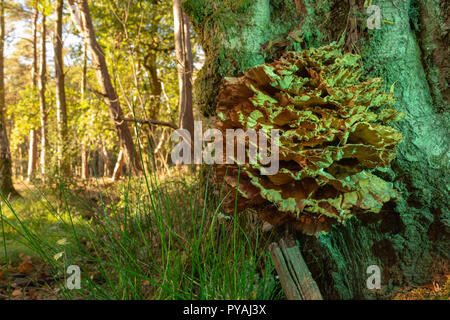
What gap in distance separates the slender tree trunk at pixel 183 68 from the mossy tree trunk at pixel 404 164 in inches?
133

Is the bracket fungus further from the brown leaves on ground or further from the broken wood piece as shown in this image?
the brown leaves on ground

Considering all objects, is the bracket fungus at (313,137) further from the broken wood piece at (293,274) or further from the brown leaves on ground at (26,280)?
the brown leaves on ground at (26,280)

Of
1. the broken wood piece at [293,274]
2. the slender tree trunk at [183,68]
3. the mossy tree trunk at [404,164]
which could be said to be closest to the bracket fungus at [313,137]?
the broken wood piece at [293,274]

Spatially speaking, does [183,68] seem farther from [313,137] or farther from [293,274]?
[293,274]

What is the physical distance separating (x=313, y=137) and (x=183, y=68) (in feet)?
13.4

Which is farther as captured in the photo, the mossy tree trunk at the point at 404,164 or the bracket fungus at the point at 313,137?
the mossy tree trunk at the point at 404,164

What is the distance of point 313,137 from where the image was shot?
111cm

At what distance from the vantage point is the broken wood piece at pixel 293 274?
116cm

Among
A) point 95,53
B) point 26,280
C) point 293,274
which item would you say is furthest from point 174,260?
point 95,53

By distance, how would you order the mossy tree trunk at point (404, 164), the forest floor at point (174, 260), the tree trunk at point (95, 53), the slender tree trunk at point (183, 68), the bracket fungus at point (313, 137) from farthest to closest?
the tree trunk at point (95, 53), the slender tree trunk at point (183, 68), the mossy tree trunk at point (404, 164), the forest floor at point (174, 260), the bracket fungus at point (313, 137)

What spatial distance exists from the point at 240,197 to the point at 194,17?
114 cm
